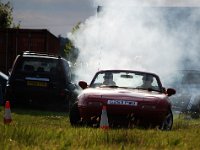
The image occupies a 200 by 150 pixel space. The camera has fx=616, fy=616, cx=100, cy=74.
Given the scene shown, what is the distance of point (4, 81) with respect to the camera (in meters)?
21.3

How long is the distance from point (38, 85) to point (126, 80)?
5.47 meters

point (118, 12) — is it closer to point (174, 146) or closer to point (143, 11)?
point (143, 11)

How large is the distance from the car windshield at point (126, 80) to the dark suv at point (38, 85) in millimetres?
4966

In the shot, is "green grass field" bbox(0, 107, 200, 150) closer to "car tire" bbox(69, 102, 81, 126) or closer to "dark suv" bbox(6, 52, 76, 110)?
"car tire" bbox(69, 102, 81, 126)

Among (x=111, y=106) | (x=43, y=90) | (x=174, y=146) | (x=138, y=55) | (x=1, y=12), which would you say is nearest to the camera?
(x=174, y=146)

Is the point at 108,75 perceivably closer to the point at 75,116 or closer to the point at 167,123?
the point at 75,116

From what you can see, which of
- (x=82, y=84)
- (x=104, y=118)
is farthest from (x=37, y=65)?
(x=104, y=118)

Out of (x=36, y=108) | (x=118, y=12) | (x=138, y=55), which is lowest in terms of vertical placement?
(x=36, y=108)

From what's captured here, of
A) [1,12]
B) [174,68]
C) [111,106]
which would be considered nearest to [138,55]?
[174,68]

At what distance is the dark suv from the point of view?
1819 cm

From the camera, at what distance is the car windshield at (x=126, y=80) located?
516 inches

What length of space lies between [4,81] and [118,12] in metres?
6.21

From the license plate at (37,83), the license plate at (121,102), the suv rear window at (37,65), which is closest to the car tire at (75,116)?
the license plate at (121,102)

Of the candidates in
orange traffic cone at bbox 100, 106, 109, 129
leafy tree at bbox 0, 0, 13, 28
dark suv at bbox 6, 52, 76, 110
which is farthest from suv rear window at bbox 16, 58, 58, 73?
leafy tree at bbox 0, 0, 13, 28
